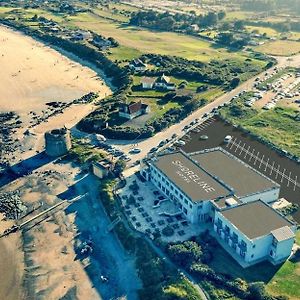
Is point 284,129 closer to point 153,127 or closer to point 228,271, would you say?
point 153,127

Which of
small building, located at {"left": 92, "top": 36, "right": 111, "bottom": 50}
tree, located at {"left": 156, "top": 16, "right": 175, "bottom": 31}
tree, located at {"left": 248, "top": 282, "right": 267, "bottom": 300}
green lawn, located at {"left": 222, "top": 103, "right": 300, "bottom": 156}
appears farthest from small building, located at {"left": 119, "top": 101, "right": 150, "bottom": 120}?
tree, located at {"left": 156, "top": 16, "right": 175, "bottom": 31}

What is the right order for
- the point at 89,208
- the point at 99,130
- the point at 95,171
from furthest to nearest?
the point at 99,130 < the point at 95,171 < the point at 89,208

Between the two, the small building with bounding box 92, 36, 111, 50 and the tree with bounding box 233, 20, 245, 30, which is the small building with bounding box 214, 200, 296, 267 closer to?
the small building with bounding box 92, 36, 111, 50

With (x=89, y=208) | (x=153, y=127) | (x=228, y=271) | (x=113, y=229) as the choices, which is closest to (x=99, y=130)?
(x=153, y=127)

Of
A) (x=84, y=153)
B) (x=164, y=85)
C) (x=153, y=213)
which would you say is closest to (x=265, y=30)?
(x=164, y=85)

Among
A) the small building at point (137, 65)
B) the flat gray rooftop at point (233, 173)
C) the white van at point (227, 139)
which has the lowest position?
the small building at point (137, 65)

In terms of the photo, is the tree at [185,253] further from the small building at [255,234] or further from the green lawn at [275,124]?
the green lawn at [275,124]

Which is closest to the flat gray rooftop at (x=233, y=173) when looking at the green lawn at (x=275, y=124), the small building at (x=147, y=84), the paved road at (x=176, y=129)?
the paved road at (x=176, y=129)
